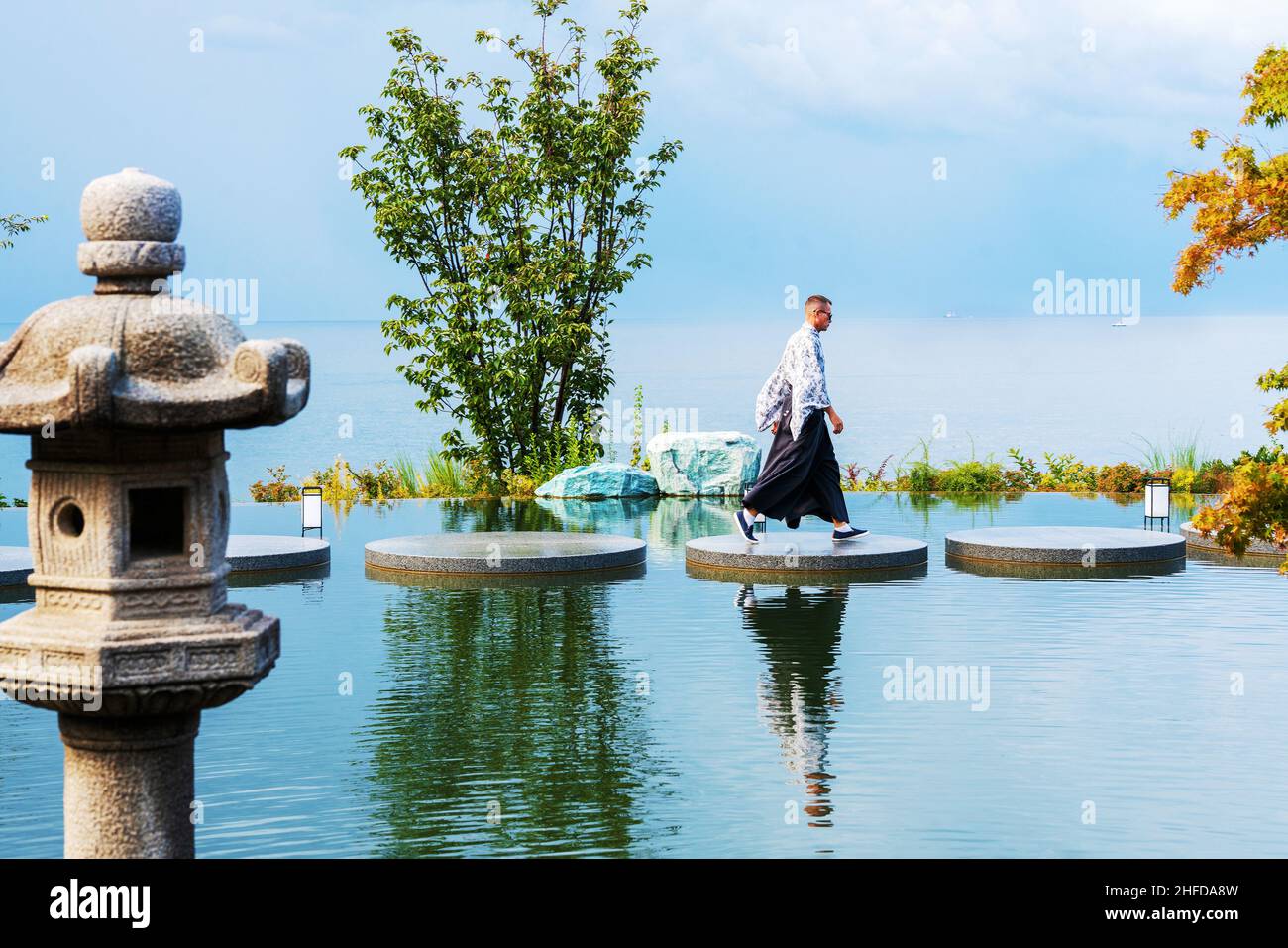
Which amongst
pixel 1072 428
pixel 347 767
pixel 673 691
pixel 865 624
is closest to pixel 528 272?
pixel 865 624

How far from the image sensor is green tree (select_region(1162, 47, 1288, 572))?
7234 millimetres

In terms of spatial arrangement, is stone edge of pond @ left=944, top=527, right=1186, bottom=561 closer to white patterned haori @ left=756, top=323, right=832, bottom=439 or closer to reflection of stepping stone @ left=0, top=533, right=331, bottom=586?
white patterned haori @ left=756, top=323, right=832, bottom=439

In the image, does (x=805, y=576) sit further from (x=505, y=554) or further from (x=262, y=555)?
(x=262, y=555)

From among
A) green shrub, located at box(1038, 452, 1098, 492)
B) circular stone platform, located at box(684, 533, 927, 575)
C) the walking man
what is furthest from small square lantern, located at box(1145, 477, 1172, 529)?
green shrub, located at box(1038, 452, 1098, 492)

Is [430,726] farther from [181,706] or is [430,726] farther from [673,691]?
[181,706]

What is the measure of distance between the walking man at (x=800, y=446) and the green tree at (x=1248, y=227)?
6132 mm

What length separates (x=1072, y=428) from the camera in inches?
2042

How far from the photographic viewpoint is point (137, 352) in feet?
16.9

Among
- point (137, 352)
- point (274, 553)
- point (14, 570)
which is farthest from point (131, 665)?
point (274, 553)

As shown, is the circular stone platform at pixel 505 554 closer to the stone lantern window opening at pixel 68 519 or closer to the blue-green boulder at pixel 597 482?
the blue-green boulder at pixel 597 482

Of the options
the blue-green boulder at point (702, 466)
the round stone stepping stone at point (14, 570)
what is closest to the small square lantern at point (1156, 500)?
the blue-green boulder at point (702, 466)

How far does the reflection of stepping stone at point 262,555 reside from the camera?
12586mm

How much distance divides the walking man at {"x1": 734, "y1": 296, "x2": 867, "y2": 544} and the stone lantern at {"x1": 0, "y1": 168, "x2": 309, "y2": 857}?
8.94 m
